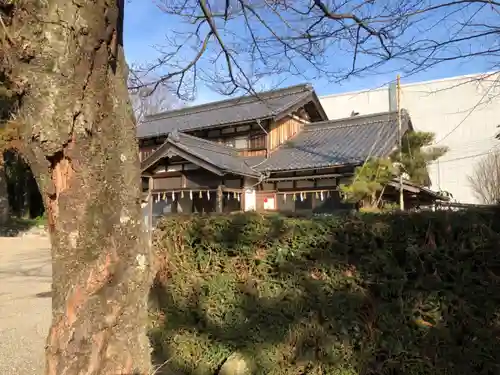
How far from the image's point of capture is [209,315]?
398 centimetres

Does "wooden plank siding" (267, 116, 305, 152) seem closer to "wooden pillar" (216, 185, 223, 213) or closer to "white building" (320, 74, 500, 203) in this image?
"wooden pillar" (216, 185, 223, 213)

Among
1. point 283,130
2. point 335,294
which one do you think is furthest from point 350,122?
point 335,294

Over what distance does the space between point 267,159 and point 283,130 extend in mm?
2083

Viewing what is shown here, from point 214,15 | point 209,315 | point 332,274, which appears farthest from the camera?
point 214,15

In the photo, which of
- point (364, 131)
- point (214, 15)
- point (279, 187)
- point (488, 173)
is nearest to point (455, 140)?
point (488, 173)

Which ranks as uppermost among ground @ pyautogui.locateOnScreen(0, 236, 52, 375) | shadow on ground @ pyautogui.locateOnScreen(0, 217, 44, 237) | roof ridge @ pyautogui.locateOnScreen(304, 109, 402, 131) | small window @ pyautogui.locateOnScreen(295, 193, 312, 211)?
roof ridge @ pyautogui.locateOnScreen(304, 109, 402, 131)

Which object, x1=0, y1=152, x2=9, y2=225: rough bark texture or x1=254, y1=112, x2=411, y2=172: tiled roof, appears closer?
x1=254, y1=112, x2=411, y2=172: tiled roof

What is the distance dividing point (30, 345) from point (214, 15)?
460 cm

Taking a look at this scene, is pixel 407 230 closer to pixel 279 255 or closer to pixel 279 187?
pixel 279 255

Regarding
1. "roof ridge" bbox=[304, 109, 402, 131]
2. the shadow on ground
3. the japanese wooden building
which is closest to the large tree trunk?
the japanese wooden building

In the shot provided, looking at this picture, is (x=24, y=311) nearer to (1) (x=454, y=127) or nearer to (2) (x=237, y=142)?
(2) (x=237, y=142)

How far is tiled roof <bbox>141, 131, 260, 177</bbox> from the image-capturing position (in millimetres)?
12859

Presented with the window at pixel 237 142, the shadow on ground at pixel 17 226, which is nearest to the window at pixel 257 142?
the window at pixel 237 142

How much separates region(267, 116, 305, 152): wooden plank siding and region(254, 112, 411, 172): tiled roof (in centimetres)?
24
